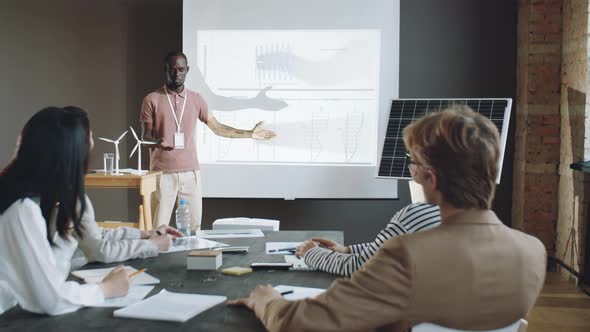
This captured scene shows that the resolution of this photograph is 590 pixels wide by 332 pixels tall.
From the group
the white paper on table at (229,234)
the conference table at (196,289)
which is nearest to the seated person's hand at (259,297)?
the conference table at (196,289)

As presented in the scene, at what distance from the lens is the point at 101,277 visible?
2.07 m

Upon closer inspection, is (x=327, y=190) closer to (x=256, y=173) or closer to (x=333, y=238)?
(x=256, y=173)

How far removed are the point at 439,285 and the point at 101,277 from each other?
1.25m

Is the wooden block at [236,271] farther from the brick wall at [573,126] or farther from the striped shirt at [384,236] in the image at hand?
the brick wall at [573,126]

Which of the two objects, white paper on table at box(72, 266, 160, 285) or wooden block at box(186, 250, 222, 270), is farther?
wooden block at box(186, 250, 222, 270)

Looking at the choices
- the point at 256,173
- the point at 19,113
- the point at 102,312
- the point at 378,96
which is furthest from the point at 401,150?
the point at 19,113

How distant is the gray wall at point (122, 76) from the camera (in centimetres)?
536

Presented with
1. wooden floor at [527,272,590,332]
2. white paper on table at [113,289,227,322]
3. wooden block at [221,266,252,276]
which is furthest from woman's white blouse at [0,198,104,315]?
wooden floor at [527,272,590,332]

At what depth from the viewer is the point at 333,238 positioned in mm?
2986

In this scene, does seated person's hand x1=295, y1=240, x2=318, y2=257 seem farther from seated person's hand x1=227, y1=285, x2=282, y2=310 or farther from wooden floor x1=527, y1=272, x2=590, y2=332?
wooden floor x1=527, y1=272, x2=590, y2=332

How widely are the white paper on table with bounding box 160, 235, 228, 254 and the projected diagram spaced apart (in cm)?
245

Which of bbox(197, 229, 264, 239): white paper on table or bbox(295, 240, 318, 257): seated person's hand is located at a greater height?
bbox(295, 240, 318, 257): seated person's hand

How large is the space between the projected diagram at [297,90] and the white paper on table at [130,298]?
330 centimetres

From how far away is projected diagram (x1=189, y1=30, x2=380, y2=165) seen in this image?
16.7 feet
